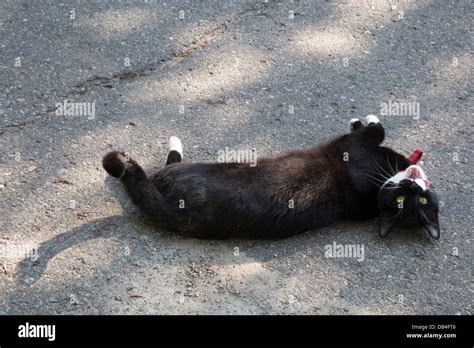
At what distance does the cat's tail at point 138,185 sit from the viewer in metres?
3.80

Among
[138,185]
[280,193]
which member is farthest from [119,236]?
[280,193]

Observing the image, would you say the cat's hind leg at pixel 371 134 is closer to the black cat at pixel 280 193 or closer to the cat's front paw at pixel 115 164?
the black cat at pixel 280 193

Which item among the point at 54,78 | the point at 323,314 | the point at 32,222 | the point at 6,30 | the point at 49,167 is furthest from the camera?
the point at 6,30

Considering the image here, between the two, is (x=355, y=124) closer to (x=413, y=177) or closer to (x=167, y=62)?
(x=413, y=177)

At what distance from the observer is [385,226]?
4.02 meters

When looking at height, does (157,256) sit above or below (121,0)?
below

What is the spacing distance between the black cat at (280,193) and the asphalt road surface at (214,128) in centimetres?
13

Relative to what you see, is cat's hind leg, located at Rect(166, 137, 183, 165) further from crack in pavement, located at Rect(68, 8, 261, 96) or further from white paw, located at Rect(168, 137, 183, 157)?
crack in pavement, located at Rect(68, 8, 261, 96)

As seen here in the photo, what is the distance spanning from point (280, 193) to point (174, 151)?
0.78 meters

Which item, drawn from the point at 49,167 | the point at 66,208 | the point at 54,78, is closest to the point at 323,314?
the point at 66,208

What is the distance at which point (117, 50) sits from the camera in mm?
4996

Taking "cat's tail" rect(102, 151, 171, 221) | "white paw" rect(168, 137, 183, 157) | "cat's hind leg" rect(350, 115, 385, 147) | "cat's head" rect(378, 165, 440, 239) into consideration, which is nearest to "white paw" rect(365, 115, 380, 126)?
"cat's hind leg" rect(350, 115, 385, 147)

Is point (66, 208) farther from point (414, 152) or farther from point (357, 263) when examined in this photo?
point (414, 152)

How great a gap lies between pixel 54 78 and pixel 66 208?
1176 mm
